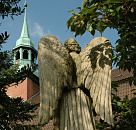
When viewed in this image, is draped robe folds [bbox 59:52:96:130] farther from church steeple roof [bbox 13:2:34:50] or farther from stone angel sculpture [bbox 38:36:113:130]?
church steeple roof [bbox 13:2:34:50]

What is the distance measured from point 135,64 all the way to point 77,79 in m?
2.32

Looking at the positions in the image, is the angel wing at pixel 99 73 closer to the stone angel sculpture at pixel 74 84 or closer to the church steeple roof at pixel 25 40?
the stone angel sculpture at pixel 74 84

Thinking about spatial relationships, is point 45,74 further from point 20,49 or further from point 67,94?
point 20,49

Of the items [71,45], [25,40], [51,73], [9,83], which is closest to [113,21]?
[71,45]

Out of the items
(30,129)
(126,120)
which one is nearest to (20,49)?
(30,129)

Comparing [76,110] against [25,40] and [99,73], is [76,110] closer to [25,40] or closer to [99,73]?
[99,73]

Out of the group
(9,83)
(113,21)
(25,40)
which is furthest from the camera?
(25,40)

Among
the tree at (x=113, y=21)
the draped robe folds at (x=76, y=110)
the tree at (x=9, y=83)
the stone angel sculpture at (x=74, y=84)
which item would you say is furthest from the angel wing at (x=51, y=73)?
the tree at (x=9, y=83)

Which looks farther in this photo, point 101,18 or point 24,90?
point 24,90

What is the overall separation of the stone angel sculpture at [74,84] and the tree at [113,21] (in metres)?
1.52

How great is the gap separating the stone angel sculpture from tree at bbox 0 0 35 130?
1116 centimetres

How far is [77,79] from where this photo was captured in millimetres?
5672

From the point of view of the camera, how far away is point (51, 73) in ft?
17.9

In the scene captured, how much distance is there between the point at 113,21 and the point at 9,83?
36.5ft
